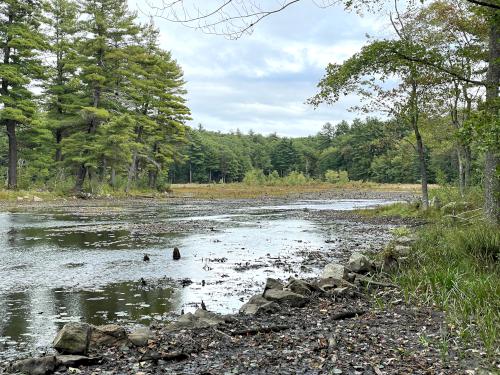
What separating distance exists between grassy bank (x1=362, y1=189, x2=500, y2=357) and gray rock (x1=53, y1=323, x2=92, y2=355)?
172 inches

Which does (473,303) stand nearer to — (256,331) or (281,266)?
(256,331)

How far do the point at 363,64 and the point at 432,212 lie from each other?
46.7ft

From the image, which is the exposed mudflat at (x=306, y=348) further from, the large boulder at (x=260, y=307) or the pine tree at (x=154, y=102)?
the pine tree at (x=154, y=102)

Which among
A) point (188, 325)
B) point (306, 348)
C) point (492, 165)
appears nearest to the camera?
point (306, 348)

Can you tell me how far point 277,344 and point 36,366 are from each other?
2.85 m

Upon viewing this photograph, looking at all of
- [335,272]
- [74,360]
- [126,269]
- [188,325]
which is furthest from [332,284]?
[126,269]

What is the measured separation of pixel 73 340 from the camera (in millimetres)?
5855

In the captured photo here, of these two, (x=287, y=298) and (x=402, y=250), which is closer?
(x=287, y=298)

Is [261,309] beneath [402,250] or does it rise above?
beneath

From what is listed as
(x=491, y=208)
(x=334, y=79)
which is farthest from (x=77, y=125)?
(x=491, y=208)

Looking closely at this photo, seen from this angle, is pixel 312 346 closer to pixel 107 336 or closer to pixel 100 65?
pixel 107 336

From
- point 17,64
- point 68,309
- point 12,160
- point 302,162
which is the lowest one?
point 68,309

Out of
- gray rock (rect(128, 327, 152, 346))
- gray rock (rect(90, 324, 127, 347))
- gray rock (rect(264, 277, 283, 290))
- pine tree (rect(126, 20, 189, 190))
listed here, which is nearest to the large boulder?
gray rock (rect(264, 277, 283, 290))

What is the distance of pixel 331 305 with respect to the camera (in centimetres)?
801
